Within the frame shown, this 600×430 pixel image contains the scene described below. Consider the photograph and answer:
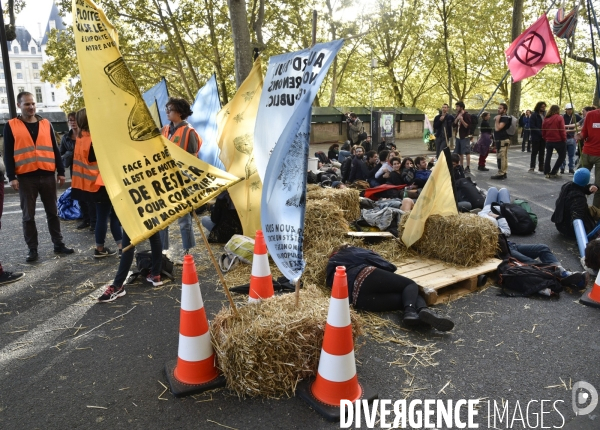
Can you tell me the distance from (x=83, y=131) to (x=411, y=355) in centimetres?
504

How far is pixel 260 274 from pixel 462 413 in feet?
6.26

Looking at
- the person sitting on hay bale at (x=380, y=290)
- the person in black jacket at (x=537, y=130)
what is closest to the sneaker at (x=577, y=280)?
the person sitting on hay bale at (x=380, y=290)

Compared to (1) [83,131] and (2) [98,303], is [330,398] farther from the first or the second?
(1) [83,131]

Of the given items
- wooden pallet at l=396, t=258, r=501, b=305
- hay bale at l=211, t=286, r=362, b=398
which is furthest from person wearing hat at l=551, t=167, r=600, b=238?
hay bale at l=211, t=286, r=362, b=398

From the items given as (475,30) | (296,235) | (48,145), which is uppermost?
(475,30)

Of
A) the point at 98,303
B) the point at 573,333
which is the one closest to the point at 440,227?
the point at 573,333

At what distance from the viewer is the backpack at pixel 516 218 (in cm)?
758

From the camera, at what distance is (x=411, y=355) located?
3.83 metres

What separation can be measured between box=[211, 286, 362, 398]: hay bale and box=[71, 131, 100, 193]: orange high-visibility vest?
3.80 meters

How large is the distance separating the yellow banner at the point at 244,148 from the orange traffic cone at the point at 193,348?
113 inches

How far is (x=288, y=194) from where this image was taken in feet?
11.2

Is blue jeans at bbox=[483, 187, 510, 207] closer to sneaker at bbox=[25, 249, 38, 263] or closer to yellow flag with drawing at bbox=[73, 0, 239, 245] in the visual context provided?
yellow flag with drawing at bbox=[73, 0, 239, 245]

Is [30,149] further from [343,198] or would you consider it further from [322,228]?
[343,198]

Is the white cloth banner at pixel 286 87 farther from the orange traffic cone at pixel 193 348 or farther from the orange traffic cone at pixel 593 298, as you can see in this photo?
the orange traffic cone at pixel 593 298
